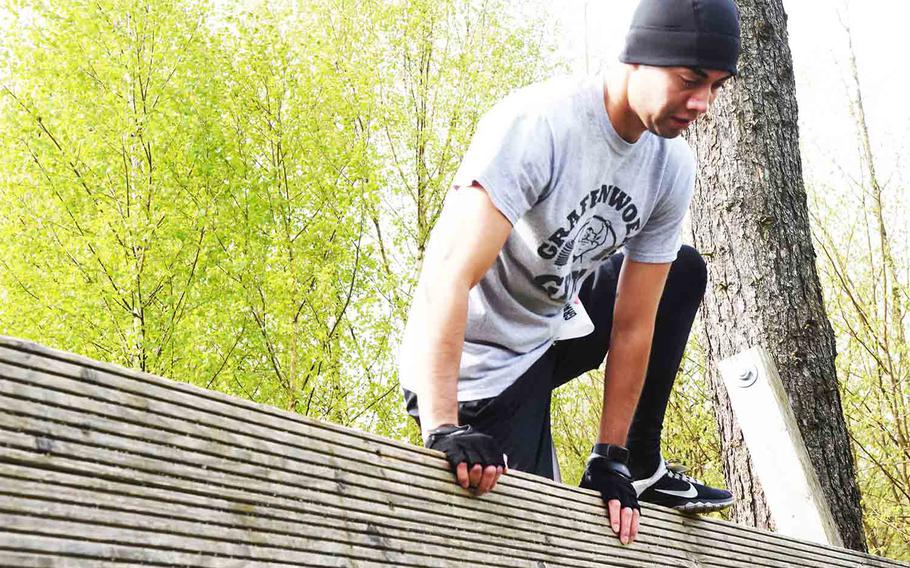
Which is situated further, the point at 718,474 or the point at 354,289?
the point at 354,289

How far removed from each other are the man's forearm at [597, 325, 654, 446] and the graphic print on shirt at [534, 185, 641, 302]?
0.59 ft

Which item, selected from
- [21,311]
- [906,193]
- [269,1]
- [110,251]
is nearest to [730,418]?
[906,193]

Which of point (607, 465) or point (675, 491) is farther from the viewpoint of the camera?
point (675, 491)

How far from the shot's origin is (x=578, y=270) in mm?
2209

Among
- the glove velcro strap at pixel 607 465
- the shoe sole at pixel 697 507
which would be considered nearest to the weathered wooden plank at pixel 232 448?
the glove velcro strap at pixel 607 465

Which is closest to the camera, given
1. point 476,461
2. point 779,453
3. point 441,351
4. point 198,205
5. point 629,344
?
point 476,461

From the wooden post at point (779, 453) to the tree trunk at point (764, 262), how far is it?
3.15 ft

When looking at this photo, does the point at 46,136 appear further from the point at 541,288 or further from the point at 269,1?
the point at 541,288

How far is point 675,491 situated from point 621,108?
0.93 m

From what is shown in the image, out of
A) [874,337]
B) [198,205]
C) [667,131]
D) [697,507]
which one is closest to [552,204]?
[667,131]

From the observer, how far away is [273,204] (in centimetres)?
1368

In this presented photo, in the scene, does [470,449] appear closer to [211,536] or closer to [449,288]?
[449,288]

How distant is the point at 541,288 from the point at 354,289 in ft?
40.0

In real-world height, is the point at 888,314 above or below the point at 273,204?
below
